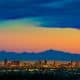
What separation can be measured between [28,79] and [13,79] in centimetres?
1176

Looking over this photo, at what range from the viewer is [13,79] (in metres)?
136

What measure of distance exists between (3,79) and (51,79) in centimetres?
1729

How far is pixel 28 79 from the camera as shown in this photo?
5778 inches

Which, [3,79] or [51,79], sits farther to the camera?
[51,79]

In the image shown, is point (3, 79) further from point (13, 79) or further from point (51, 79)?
point (51, 79)

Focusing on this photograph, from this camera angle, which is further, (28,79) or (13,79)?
(28,79)

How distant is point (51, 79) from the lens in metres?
141

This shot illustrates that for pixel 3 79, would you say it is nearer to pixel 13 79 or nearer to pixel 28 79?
pixel 13 79

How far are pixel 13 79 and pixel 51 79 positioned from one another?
12.3m

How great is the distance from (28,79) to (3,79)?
1767cm

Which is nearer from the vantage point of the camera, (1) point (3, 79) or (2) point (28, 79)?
(1) point (3, 79)

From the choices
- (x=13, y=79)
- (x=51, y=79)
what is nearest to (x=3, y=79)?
(x=13, y=79)
